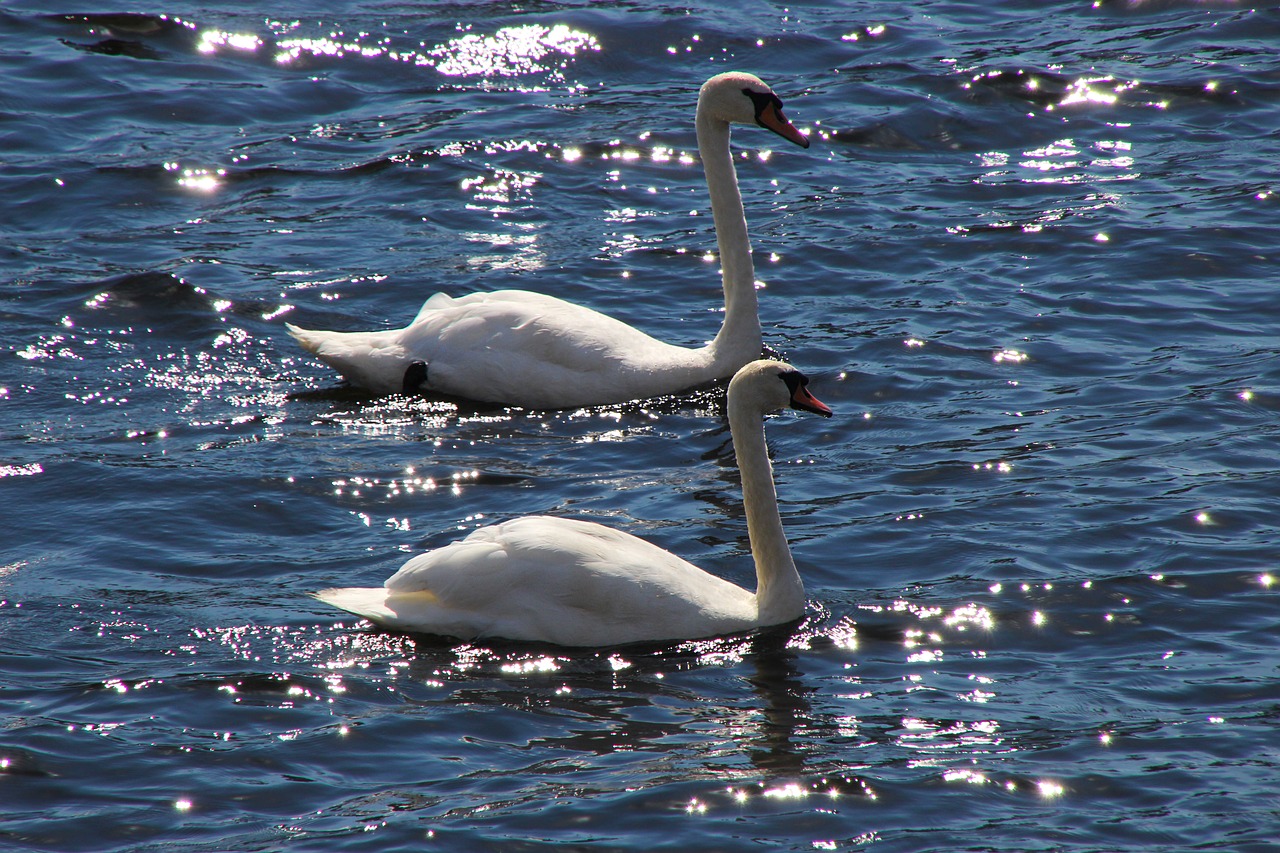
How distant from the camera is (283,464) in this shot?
30.4 ft

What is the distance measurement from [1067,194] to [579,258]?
4.06 m

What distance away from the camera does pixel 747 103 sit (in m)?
10.8

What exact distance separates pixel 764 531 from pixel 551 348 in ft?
9.78

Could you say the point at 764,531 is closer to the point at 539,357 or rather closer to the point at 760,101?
the point at 539,357

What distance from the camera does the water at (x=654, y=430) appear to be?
244 inches

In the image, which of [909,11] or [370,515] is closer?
[370,515]

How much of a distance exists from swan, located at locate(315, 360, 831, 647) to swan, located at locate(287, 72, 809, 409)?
2834mm

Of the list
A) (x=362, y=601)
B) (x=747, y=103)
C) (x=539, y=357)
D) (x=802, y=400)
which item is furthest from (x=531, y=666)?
(x=747, y=103)

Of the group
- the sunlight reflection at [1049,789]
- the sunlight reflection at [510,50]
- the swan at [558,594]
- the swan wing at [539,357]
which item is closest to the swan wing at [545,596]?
the swan at [558,594]

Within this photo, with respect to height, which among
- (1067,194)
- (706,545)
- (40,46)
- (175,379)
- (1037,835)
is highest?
(40,46)

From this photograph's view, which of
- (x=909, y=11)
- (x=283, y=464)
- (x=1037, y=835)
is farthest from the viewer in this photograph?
(x=909, y=11)

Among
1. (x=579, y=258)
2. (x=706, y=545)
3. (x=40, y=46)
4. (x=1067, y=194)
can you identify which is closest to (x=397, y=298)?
(x=579, y=258)

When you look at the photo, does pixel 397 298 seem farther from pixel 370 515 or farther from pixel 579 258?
pixel 370 515

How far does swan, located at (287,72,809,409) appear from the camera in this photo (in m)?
10.2
